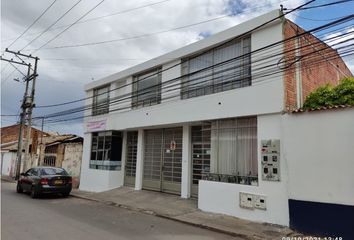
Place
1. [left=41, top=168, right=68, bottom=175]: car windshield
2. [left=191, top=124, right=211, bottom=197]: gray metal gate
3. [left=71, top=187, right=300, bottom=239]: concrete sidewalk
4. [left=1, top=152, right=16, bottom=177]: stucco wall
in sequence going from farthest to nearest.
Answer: [left=1, top=152, right=16, bottom=177]: stucco wall → [left=41, top=168, right=68, bottom=175]: car windshield → [left=191, top=124, right=211, bottom=197]: gray metal gate → [left=71, top=187, right=300, bottom=239]: concrete sidewalk

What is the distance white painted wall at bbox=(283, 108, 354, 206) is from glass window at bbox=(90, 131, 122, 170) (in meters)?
10.9

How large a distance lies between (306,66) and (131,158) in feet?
34.5

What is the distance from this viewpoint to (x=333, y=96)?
30.8 feet

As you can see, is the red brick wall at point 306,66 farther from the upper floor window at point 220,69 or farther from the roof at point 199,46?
the upper floor window at point 220,69

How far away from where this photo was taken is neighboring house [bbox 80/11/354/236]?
10016 millimetres

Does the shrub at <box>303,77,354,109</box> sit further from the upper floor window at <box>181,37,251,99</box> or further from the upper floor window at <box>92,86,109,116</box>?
the upper floor window at <box>92,86,109,116</box>

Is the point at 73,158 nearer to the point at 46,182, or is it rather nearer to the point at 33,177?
the point at 33,177

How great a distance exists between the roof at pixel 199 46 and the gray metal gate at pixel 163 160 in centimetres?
324

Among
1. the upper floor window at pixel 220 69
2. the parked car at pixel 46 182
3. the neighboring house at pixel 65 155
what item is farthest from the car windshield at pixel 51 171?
the upper floor window at pixel 220 69

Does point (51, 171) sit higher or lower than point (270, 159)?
lower

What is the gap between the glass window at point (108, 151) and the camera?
1794 cm

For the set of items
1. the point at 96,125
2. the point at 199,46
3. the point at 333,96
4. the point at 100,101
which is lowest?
the point at 333,96

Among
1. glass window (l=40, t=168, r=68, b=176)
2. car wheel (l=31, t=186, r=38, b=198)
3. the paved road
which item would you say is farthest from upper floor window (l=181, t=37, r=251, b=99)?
car wheel (l=31, t=186, r=38, b=198)

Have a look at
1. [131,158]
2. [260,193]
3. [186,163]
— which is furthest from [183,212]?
[131,158]
